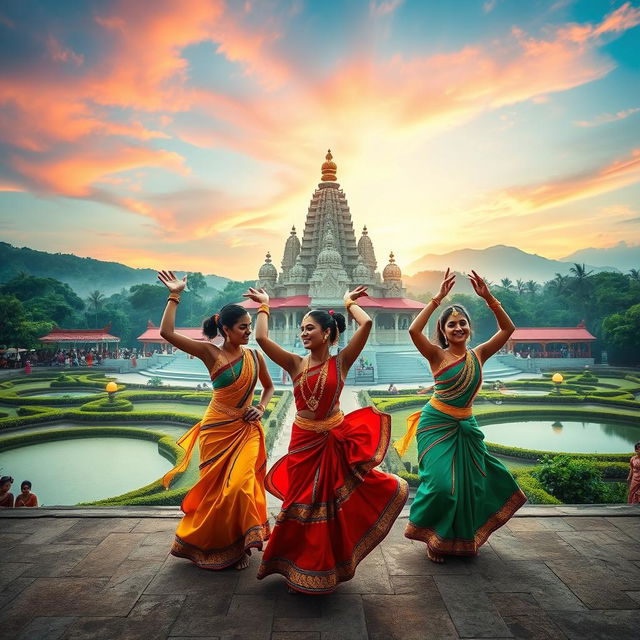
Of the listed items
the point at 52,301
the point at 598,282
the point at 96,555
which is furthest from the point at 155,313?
the point at 96,555

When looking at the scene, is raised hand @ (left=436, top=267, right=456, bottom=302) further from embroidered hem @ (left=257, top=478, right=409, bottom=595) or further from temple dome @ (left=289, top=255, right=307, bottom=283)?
temple dome @ (left=289, top=255, right=307, bottom=283)

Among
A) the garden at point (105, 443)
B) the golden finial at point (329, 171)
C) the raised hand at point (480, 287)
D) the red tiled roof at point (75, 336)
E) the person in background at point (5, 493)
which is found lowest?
the garden at point (105, 443)

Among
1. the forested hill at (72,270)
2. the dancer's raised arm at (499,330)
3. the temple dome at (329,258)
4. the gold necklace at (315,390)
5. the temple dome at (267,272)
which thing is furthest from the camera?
the forested hill at (72,270)

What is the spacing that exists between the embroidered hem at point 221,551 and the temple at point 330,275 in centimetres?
2544

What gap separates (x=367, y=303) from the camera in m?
30.3

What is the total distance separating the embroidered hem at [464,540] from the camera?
369 centimetres

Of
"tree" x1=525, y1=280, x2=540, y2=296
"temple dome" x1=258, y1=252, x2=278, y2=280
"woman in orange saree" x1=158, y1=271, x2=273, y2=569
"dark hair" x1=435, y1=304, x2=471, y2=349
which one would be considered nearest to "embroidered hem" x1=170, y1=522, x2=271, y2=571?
"woman in orange saree" x1=158, y1=271, x2=273, y2=569

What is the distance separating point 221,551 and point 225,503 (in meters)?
0.38

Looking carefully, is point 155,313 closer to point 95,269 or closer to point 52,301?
point 52,301

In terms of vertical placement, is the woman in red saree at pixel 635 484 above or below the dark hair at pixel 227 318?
below

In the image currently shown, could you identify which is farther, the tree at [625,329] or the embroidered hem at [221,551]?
the tree at [625,329]

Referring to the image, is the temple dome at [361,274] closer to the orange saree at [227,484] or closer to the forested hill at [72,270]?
the orange saree at [227,484]

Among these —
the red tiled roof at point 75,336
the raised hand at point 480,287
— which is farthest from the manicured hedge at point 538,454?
the red tiled roof at point 75,336

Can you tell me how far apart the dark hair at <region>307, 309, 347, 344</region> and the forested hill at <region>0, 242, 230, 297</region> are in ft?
275
